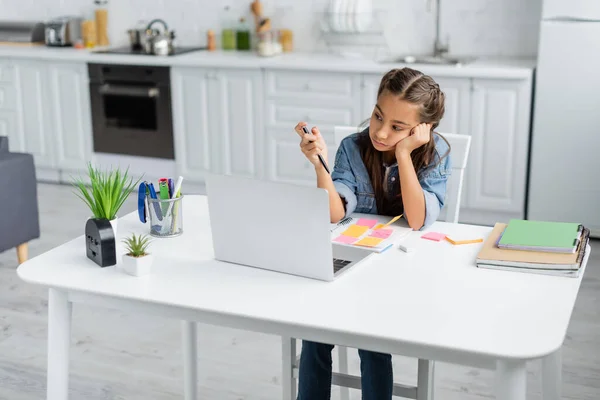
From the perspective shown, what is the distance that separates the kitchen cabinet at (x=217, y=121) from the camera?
496 centimetres

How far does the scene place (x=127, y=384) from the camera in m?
2.91

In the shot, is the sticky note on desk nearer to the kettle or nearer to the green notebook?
the green notebook

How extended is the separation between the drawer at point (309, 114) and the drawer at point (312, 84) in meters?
0.07

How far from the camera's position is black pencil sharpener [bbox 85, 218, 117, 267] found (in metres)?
1.94

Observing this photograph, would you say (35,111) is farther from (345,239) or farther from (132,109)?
(345,239)

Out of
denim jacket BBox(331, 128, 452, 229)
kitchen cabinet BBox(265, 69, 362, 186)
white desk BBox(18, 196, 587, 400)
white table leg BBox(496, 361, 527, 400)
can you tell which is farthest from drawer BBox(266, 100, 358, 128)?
white table leg BBox(496, 361, 527, 400)

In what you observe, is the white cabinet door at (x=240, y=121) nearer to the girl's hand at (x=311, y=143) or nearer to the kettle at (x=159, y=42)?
the kettle at (x=159, y=42)

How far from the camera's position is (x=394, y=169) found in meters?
2.29

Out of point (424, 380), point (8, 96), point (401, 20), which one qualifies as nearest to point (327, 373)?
point (424, 380)

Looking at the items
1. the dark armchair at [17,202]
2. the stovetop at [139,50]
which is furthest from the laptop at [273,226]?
the stovetop at [139,50]

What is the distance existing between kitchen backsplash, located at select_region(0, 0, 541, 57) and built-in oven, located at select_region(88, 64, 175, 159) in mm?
609

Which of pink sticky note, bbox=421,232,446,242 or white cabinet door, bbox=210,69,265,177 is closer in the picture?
pink sticky note, bbox=421,232,446,242

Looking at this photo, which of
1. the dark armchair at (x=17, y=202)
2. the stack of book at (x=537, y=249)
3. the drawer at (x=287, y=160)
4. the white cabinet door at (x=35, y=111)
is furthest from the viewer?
the white cabinet door at (x=35, y=111)

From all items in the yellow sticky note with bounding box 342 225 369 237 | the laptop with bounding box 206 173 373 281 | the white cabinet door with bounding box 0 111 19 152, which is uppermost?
the laptop with bounding box 206 173 373 281
